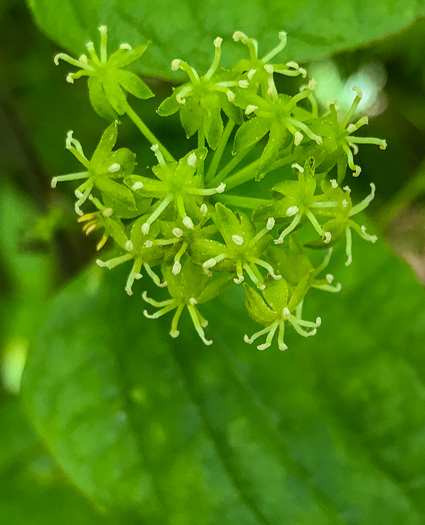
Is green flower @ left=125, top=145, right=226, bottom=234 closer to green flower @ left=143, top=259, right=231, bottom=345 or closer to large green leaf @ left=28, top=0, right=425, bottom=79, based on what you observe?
green flower @ left=143, top=259, right=231, bottom=345

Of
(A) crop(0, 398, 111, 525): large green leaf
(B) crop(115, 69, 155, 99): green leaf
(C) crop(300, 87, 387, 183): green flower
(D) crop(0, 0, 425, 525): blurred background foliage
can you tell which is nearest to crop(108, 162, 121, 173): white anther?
(B) crop(115, 69, 155, 99): green leaf

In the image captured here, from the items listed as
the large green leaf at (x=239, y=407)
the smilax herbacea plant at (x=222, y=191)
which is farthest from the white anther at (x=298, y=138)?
the large green leaf at (x=239, y=407)

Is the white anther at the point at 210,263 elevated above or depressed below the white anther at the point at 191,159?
below

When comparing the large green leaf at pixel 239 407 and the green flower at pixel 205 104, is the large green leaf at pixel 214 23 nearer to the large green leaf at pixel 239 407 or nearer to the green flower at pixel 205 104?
the green flower at pixel 205 104

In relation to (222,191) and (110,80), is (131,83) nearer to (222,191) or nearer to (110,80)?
(110,80)

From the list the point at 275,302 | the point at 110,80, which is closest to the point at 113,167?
the point at 110,80
